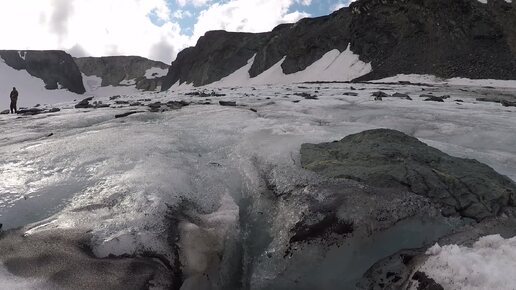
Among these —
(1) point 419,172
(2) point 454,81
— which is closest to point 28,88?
(2) point 454,81

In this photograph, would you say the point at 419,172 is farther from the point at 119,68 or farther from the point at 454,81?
the point at 119,68

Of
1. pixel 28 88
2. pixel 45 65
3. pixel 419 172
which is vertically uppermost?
pixel 45 65

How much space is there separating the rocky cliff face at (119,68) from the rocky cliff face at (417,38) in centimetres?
7092

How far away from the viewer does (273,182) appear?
197 inches

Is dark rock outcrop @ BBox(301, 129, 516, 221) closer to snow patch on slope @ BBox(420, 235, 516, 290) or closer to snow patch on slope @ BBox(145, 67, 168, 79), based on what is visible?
snow patch on slope @ BBox(420, 235, 516, 290)

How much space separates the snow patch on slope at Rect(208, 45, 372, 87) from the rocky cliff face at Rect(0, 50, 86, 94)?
59350 millimetres

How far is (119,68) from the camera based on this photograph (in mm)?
120688

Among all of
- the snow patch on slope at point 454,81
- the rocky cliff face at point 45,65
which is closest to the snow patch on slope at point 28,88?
the rocky cliff face at point 45,65

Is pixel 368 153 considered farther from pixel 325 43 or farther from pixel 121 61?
pixel 121 61

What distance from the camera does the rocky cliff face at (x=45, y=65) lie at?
314 feet

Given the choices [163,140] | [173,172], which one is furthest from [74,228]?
[163,140]

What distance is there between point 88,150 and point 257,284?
3.79m

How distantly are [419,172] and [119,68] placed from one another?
125941mm

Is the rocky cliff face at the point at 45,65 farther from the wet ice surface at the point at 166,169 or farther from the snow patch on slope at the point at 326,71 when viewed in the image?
the wet ice surface at the point at 166,169
